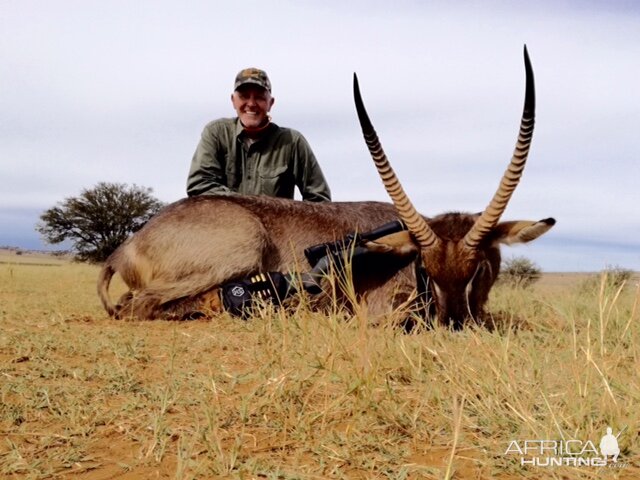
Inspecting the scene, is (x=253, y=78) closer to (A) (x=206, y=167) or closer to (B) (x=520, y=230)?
(A) (x=206, y=167)

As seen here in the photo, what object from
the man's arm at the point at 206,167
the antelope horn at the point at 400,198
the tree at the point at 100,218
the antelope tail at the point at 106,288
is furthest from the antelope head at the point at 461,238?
the tree at the point at 100,218

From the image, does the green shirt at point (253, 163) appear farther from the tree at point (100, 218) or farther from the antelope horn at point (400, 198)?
the tree at point (100, 218)

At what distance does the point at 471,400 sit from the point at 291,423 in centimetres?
65

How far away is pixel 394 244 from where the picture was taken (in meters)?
4.52

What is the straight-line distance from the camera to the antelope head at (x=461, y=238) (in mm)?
3943

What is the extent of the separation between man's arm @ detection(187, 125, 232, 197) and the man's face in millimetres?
409

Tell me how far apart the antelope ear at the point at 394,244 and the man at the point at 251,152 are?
8.87 feet

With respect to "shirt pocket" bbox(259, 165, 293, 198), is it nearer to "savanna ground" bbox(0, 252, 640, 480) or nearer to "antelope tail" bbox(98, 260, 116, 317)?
"antelope tail" bbox(98, 260, 116, 317)

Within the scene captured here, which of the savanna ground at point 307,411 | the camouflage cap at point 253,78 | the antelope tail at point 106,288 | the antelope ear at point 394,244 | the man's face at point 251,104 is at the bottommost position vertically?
the savanna ground at point 307,411

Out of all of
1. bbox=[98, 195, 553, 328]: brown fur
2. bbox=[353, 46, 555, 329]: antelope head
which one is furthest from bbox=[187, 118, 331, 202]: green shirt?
bbox=[353, 46, 555, 329]: antelope head

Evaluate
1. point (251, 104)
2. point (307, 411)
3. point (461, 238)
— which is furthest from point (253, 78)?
point (307, 411)

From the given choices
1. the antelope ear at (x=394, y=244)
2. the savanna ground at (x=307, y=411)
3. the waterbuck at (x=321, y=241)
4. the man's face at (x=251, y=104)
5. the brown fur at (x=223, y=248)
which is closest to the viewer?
the savanna ground at (x=307, y=411)

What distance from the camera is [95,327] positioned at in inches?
166

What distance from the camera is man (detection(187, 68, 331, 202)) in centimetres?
686
